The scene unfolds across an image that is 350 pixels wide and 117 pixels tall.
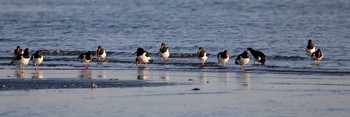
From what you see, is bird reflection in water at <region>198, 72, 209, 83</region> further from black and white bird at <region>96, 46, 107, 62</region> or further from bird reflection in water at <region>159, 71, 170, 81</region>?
black and white bird at <region>96, 46, 107, 62</region>

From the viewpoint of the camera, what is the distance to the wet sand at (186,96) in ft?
45.3

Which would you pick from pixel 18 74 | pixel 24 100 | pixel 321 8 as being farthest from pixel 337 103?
pixel 321 8

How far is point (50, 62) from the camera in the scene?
2450 centimetres

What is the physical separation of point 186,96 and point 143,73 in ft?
16.8

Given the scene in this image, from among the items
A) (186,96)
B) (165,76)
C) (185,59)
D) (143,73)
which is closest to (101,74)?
(143,73)

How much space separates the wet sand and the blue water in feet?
9.22

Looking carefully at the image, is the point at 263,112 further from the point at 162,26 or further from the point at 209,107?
the point at 162,26

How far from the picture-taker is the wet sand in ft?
45.3

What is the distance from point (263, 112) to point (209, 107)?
3.44 feet

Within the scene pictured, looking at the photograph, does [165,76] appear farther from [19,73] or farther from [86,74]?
[19,73]

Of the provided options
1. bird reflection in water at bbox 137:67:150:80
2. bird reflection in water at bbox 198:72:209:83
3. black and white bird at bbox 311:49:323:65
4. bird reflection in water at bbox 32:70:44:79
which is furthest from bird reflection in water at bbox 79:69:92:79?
black and white bird at bbox 311:49:323:65

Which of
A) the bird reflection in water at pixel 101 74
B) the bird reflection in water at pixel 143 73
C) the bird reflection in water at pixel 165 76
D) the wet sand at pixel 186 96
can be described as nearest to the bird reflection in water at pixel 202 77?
the wet sand at pixel 186 96

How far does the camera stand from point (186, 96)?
15.6 m

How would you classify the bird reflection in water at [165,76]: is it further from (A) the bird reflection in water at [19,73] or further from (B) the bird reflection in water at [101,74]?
(A) the bird reflection in water at [19,73]
